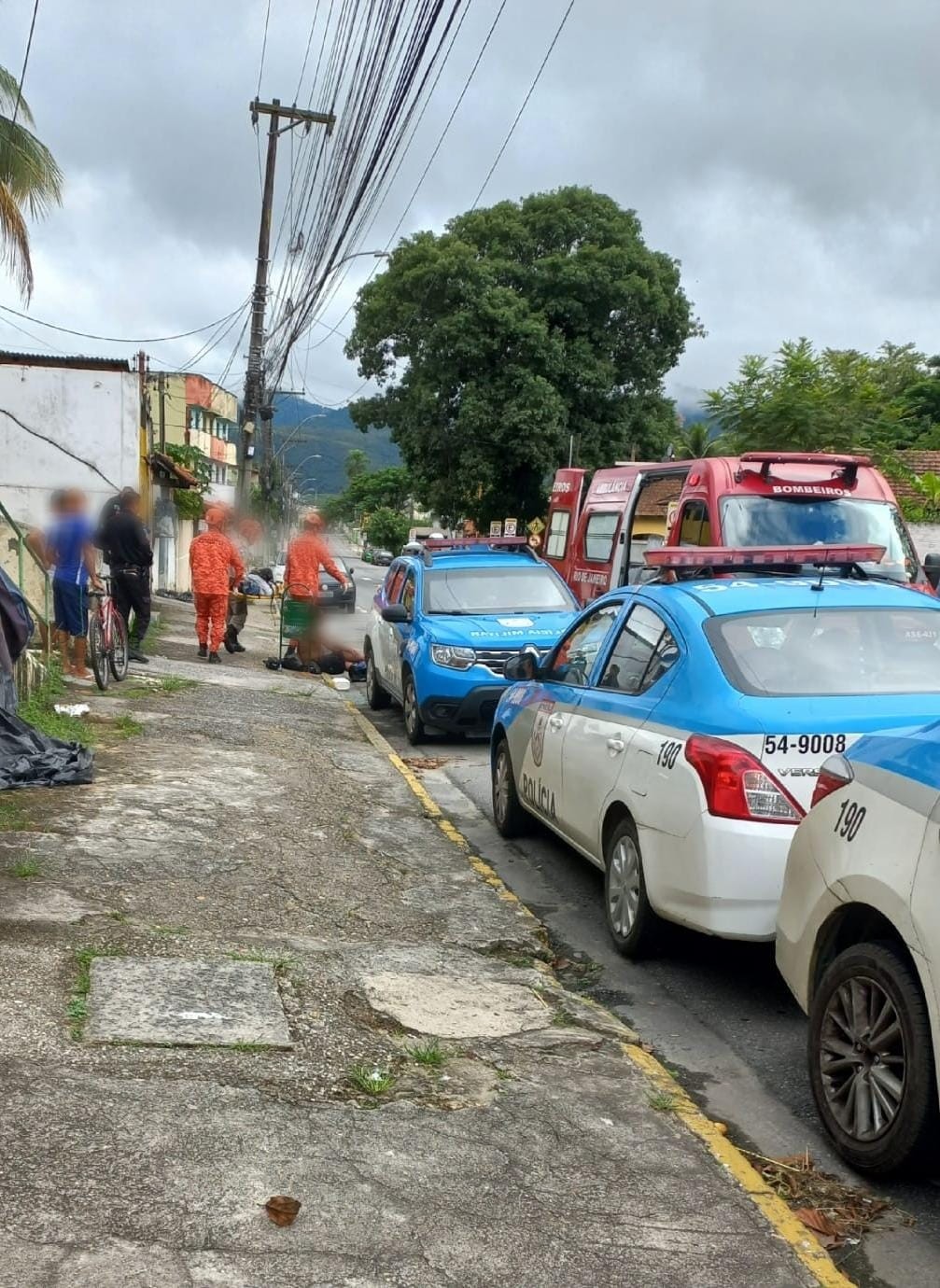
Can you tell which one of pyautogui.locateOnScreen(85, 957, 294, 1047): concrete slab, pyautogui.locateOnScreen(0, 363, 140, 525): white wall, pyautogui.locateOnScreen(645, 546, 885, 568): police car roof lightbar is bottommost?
pyautogui.locateOnScreen(85, 957, 294, 1047): concrete slab

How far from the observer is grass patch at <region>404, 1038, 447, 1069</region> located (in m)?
4.45

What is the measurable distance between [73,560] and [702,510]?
19.3 feet

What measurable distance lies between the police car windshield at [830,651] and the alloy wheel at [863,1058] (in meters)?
1.65

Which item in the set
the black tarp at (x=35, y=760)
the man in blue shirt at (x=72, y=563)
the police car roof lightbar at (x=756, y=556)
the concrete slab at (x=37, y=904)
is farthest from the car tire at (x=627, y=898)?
the man in blue shirt at (x=72, y=563)

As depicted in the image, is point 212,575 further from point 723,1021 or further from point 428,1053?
point 428,1053

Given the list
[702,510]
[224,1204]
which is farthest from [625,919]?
[702,510]

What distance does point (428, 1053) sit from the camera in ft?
14.8

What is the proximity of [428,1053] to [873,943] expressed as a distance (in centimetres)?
156

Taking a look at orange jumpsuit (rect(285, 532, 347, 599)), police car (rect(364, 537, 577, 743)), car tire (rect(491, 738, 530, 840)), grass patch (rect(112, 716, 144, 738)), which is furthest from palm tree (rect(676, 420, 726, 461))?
car tire (rect(491, 738, 530, 840))

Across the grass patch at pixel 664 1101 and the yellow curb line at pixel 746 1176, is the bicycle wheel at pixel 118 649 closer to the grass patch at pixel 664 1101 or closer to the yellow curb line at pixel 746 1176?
the yellow curb line at pixel 746 1176

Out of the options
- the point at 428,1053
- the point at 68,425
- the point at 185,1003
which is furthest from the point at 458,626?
the point at 68,425

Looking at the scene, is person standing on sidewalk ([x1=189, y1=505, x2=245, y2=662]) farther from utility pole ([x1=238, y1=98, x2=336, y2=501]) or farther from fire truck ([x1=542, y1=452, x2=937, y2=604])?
utility pole ([x1=238, y1=98, x2=336, y2=501])

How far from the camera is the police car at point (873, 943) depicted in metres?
3.50

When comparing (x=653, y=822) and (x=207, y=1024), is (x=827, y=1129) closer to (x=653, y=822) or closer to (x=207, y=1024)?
(x=653, y=822)
